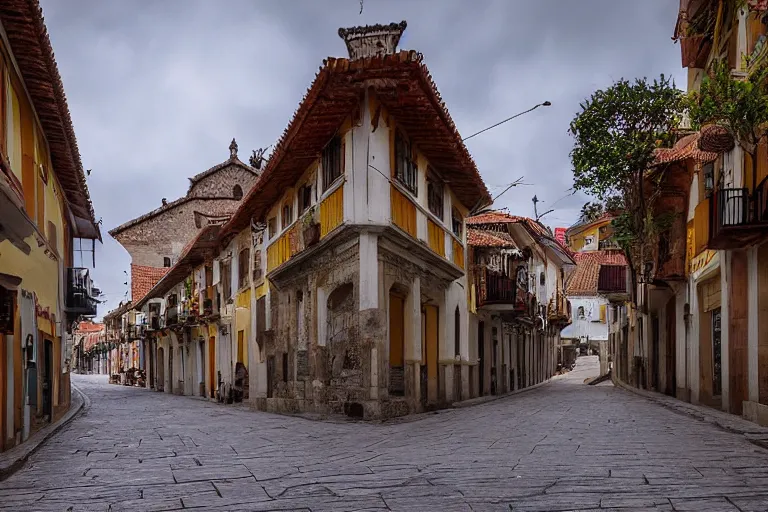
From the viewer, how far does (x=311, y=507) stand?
20.8 ft

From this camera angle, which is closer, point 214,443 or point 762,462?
Answer: point 762,462

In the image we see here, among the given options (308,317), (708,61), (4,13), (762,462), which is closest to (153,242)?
(308,317)

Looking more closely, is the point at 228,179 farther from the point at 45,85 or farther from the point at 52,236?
the point at 45,85

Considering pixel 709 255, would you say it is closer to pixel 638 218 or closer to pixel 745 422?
pixel 638 218

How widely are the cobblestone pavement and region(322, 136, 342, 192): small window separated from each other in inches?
206

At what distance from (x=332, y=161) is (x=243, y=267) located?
11.2m

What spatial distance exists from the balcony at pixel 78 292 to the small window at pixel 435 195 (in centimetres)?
948

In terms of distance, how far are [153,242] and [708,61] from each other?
33562 mm

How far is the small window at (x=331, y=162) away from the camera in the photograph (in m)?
16.6

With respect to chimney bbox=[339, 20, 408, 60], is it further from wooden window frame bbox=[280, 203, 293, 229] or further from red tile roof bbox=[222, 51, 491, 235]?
wooden window frame bbox=[280, 203, 293, 229]

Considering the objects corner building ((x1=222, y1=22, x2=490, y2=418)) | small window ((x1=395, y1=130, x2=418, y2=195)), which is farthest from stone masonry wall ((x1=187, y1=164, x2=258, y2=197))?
small window ((x1=395, y1=130, x2=418, y2=195))

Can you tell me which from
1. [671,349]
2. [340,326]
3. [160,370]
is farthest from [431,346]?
[160,370]

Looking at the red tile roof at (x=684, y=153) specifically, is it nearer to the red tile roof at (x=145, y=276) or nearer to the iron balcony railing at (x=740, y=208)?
the iron balcony railing at (x=740, y=208)

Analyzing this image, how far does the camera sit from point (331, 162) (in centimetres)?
1708
